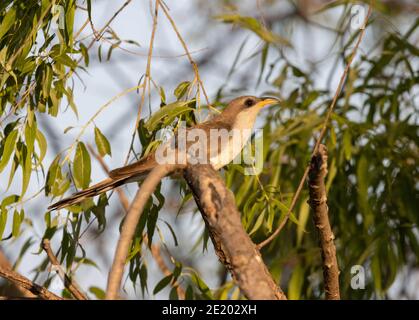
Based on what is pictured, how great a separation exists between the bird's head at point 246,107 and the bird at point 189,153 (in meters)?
0.04

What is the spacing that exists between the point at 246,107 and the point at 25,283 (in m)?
2.23

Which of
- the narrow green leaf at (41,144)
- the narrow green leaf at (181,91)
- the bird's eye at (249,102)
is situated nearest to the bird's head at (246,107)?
the bird's eye at (249,102)

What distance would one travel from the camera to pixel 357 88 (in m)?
6.47

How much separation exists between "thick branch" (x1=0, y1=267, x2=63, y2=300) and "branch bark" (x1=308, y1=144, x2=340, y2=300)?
1.21 meters

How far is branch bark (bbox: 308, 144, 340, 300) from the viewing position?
3305 millimetres

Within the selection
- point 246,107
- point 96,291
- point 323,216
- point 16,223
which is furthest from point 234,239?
point 96,291

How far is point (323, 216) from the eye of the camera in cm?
350

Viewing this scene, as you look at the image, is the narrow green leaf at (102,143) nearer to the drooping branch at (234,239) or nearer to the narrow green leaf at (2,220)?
the narrow green leaf at (2,220)

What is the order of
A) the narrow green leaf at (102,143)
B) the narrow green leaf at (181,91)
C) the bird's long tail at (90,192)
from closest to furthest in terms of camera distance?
the bird's long tail at (90,192), the narrow green leaf at (102,143), the narrow green leaf at (181,91)

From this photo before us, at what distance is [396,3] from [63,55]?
16.0 ft

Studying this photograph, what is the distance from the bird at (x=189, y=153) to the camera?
3.88 meters

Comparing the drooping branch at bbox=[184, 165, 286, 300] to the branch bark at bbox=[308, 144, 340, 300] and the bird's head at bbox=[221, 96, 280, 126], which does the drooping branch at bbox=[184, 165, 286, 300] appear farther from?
the bird's head at bbox=[221, 96, 280, 126]

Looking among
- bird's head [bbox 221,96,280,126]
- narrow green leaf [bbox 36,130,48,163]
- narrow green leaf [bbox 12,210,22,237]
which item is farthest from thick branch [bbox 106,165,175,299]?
bird's head [bbox 221,96,280,126]

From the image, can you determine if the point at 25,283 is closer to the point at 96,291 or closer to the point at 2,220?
the point at 2,220
